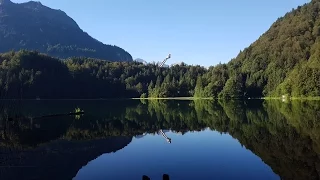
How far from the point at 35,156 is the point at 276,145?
22.0 metres

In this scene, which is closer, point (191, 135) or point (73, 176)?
point (73, 176)

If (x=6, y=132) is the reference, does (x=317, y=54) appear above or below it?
above

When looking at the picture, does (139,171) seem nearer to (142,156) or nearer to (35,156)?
(142,156)

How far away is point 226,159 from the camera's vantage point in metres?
30.6

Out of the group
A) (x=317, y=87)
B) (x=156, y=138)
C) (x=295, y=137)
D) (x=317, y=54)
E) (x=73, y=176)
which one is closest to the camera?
(x=73, y=176)

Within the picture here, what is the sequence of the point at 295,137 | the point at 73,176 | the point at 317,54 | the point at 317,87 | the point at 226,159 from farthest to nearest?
the point at 317,54, the point at 317,87, the point at 295,137, the point at 226,159, the point at 73,176

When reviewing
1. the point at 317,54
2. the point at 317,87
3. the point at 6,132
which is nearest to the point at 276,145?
the point at 6,132

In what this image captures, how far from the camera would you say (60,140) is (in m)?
40.9

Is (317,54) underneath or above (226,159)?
above

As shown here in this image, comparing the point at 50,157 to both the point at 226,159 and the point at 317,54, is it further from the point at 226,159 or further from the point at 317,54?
the point at 317,54

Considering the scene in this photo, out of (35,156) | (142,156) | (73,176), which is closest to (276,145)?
(142,156)

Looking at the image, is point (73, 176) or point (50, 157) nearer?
point (73, 176)

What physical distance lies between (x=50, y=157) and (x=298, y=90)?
13862 centimetres

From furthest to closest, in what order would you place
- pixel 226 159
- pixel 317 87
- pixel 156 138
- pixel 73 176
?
pixel 317 87 < pixel 156 138 < pixel 226 159 < pixel 73 176
